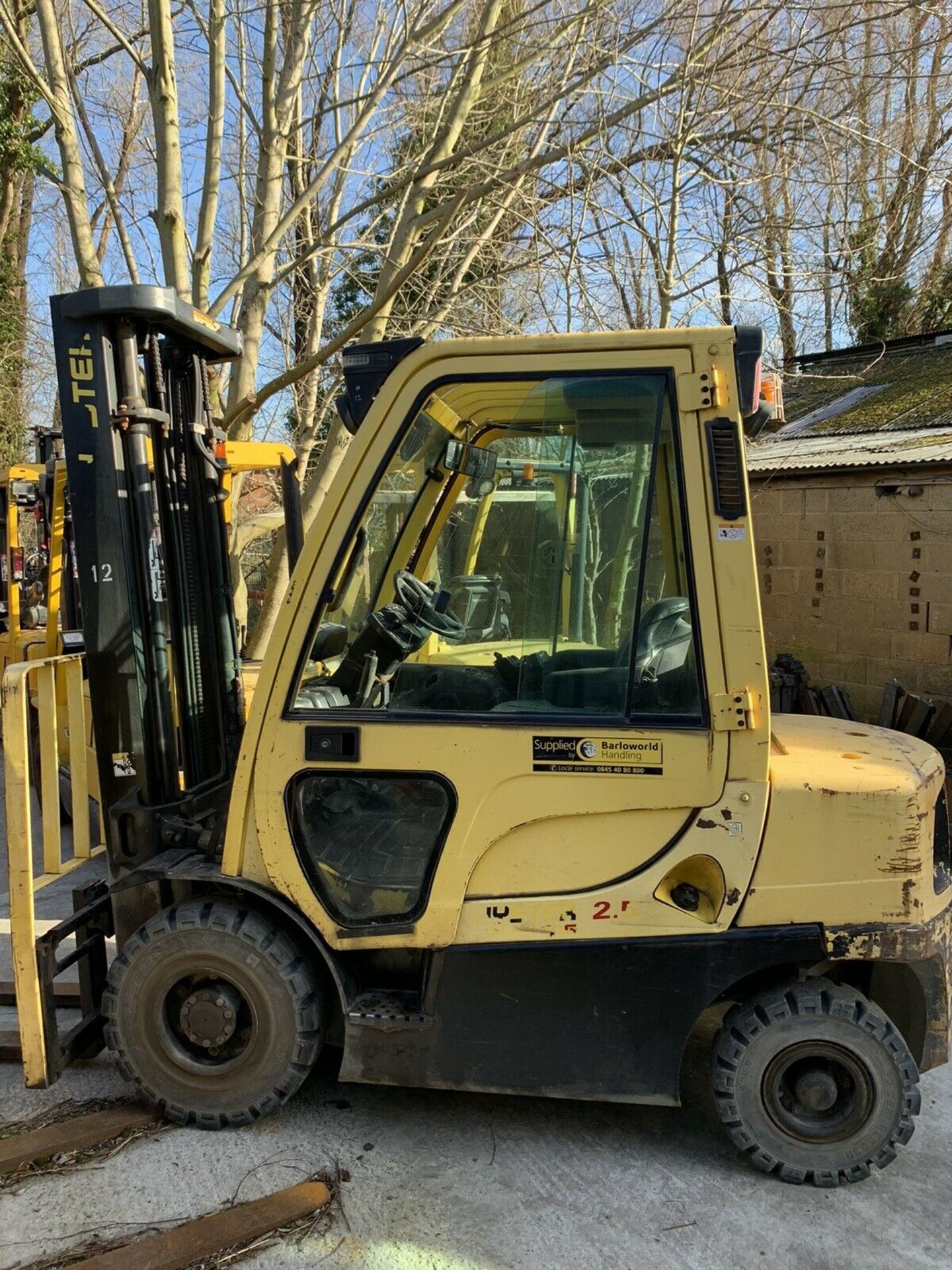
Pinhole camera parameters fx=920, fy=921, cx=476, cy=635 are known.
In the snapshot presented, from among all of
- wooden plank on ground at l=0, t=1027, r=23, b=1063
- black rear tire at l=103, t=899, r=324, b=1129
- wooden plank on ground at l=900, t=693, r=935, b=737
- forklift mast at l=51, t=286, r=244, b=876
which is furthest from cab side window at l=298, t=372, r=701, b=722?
wooden plank on ground at l=900, t=693, r=935, b=737

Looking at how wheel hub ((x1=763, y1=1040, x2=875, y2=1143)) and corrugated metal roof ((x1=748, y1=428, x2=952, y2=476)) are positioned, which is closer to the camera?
wheel hub ((x1=763, y1=1040, x2=875, y2=1143))

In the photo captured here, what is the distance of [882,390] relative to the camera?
40.5 ft

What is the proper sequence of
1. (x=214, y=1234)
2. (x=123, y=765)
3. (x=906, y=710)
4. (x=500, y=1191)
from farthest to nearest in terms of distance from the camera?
(x=906, y=710) → (x=123, y=765) → (x=500, y=1191) → (x=214, y=1234)

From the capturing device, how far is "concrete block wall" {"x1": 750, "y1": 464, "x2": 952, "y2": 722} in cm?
867

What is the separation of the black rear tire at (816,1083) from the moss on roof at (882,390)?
791 cm

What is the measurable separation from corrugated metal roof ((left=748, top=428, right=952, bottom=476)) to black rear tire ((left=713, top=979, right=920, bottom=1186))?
686cm

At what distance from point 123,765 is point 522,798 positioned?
4.91 ft

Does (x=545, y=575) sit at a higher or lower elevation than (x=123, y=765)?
higher

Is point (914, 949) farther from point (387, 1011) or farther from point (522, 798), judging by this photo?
point (387, 1011)

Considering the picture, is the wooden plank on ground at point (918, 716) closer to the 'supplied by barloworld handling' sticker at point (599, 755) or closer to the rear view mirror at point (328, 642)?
the 'supplied by barloworld handling' sticker at point (599, 755)

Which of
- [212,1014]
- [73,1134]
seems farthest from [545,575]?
[73,1134]

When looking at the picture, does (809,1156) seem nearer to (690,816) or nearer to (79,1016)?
(690,816)

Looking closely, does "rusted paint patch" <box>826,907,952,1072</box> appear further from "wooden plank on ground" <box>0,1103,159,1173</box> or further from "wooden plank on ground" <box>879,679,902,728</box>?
"wooden plank on ground" <box>879,679,902,728</box>

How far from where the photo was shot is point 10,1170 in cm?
285
